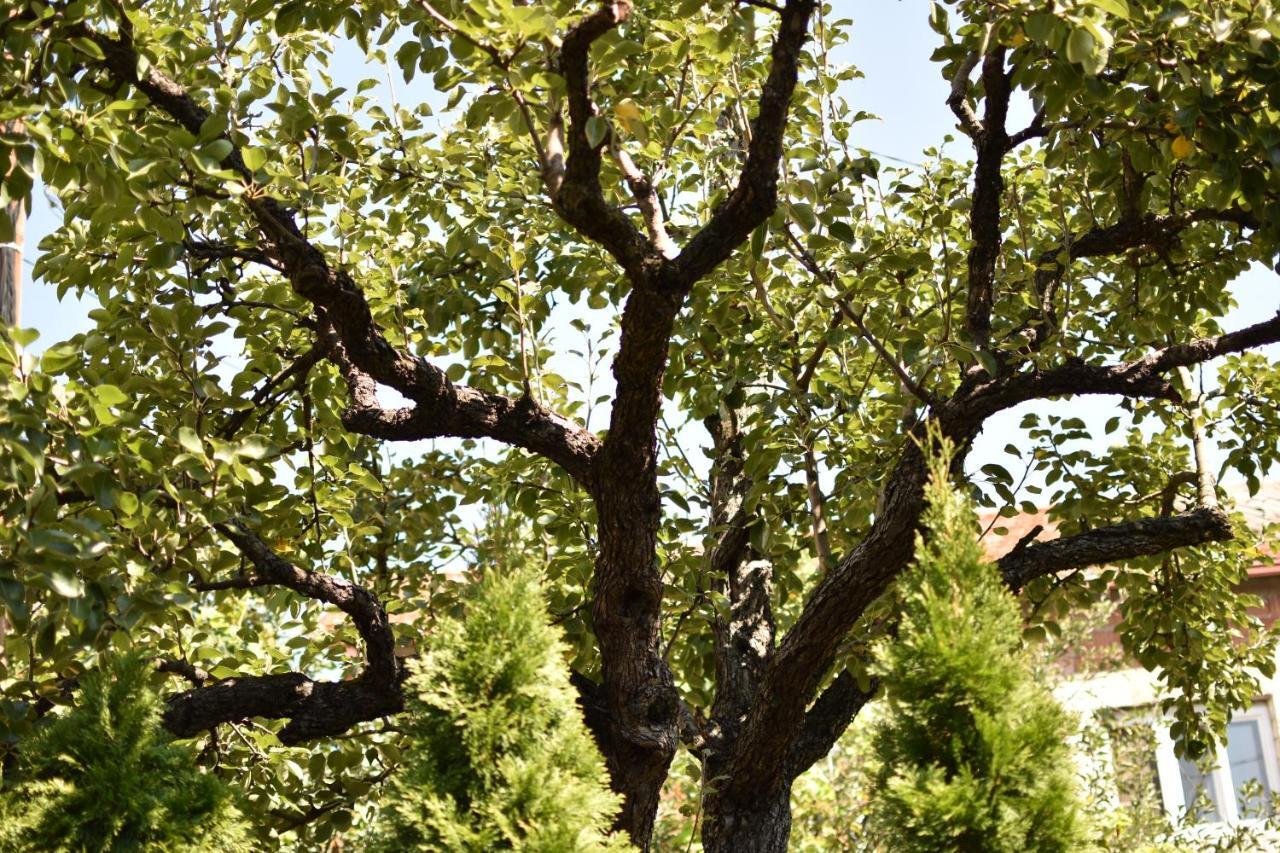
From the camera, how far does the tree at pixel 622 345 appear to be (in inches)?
145

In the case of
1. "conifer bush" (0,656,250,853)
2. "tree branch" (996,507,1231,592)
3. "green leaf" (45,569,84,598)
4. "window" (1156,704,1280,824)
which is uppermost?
"window" (1156,704,1280,824)

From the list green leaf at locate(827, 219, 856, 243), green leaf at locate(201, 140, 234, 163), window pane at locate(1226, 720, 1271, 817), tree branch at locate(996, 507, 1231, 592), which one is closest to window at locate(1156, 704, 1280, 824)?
window pane at locate(1226, 720, 1271, 817)

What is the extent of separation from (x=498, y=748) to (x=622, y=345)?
55.4 inches

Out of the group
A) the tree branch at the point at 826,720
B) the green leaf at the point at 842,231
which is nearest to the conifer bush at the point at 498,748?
the green leaf at the point at 842,231

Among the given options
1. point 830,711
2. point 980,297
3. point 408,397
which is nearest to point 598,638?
point 408,397

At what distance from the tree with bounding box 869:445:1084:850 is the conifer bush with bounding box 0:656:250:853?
186 cm

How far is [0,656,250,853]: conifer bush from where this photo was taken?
3.39 metres

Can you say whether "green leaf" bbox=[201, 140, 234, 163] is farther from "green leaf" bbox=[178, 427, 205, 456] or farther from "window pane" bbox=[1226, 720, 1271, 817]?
"window pane" bbox=[1226, 720, 1271, 817]

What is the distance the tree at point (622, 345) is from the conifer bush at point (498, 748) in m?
Answer: 0.26

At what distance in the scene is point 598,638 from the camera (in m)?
4.59

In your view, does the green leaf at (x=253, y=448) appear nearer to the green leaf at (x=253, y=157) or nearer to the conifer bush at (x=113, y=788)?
the conifer bush at (x=113, y=788)

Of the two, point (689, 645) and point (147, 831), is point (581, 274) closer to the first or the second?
point (689, 645)

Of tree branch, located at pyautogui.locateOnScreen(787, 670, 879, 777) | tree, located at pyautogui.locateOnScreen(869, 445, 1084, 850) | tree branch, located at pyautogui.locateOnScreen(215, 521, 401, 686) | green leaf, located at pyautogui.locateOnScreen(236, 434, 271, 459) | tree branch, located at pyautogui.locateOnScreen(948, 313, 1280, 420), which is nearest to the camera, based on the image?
tree, located at pyautogui.locateOnScreen(869, 445, 1084, 850)

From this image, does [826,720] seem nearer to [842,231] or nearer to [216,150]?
[842,231]
